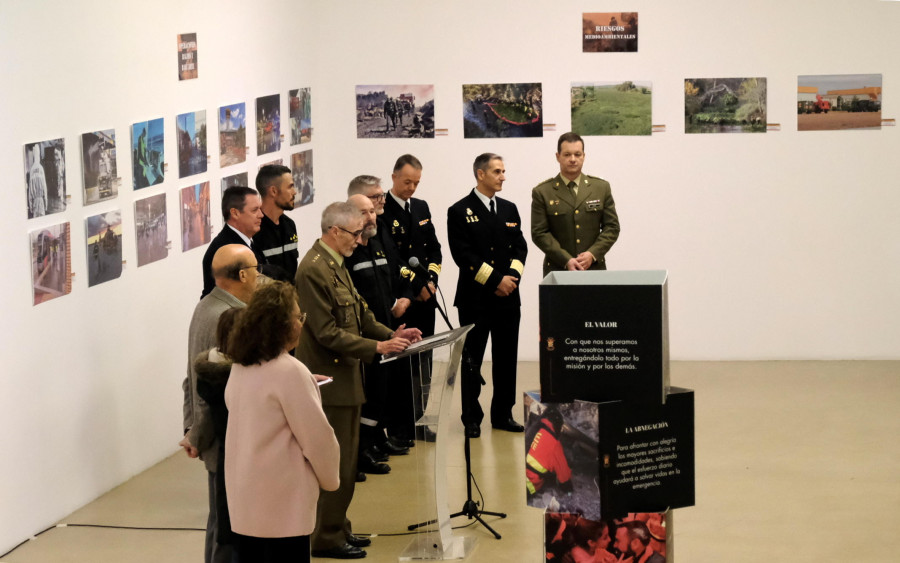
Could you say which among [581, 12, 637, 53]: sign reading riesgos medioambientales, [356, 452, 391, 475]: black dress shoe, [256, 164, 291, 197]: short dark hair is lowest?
[356, 452, 391, 475]: black dress shoe

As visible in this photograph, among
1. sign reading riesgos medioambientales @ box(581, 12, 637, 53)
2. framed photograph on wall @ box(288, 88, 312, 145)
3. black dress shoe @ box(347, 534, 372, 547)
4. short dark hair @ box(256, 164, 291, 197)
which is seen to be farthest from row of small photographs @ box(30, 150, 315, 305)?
sign reading riesgos medioambientales @ box(581, 12, 637, 53)

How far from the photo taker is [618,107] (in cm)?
1027

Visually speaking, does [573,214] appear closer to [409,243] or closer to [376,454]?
[409,243]

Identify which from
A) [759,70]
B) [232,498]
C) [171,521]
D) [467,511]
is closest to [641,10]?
[759,70]

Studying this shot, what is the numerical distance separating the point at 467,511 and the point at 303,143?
179 inches

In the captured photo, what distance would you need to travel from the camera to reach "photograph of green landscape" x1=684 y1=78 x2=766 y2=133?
33.3 ft

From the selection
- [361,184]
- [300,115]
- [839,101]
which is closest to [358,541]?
[361,184]

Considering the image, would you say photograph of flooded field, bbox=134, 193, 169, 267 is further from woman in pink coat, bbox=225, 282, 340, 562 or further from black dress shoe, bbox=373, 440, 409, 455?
woman in pink coat, bbox=225, 282, 340, 562

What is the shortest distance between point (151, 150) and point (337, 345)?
2419 millimetres

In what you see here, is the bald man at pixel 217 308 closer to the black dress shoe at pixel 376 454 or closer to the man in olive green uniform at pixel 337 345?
the man in olive green uniform at pixel 337 345

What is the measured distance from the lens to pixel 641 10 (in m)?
10.2

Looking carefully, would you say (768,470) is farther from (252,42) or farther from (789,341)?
(252,42)

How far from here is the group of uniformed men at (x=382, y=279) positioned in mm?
5750

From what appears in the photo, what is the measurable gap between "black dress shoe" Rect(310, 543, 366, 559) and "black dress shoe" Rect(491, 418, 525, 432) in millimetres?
2440
